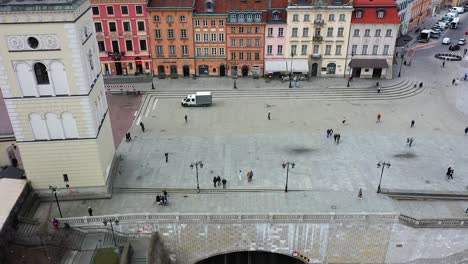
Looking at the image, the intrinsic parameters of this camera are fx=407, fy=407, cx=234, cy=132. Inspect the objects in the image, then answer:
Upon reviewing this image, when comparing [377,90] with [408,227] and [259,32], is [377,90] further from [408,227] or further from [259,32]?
[408,227]

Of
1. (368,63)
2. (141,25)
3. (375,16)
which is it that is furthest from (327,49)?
(141,25)

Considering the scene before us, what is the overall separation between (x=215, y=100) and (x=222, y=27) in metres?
13.9

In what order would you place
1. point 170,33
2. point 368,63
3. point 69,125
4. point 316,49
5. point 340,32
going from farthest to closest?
point 316,49
point 368,63
point 170,33
point 340,32
point 69,125

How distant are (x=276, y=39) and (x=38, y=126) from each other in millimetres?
44643

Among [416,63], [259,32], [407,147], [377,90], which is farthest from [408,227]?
[416,63]

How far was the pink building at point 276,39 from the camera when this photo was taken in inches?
2709

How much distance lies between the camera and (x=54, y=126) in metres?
36.5

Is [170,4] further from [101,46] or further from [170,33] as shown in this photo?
[101,46]

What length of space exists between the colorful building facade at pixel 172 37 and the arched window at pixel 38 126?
120 feet

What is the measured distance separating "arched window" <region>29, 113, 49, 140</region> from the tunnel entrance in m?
18.9

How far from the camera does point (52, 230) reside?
3466cm

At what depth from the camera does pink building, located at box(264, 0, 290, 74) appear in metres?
68.8

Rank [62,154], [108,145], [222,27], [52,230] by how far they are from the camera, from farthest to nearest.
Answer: [222,27] → [108,145] → [62,154] → [52,230]

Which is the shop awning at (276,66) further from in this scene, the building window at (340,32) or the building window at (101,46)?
the building window at (101,46)
